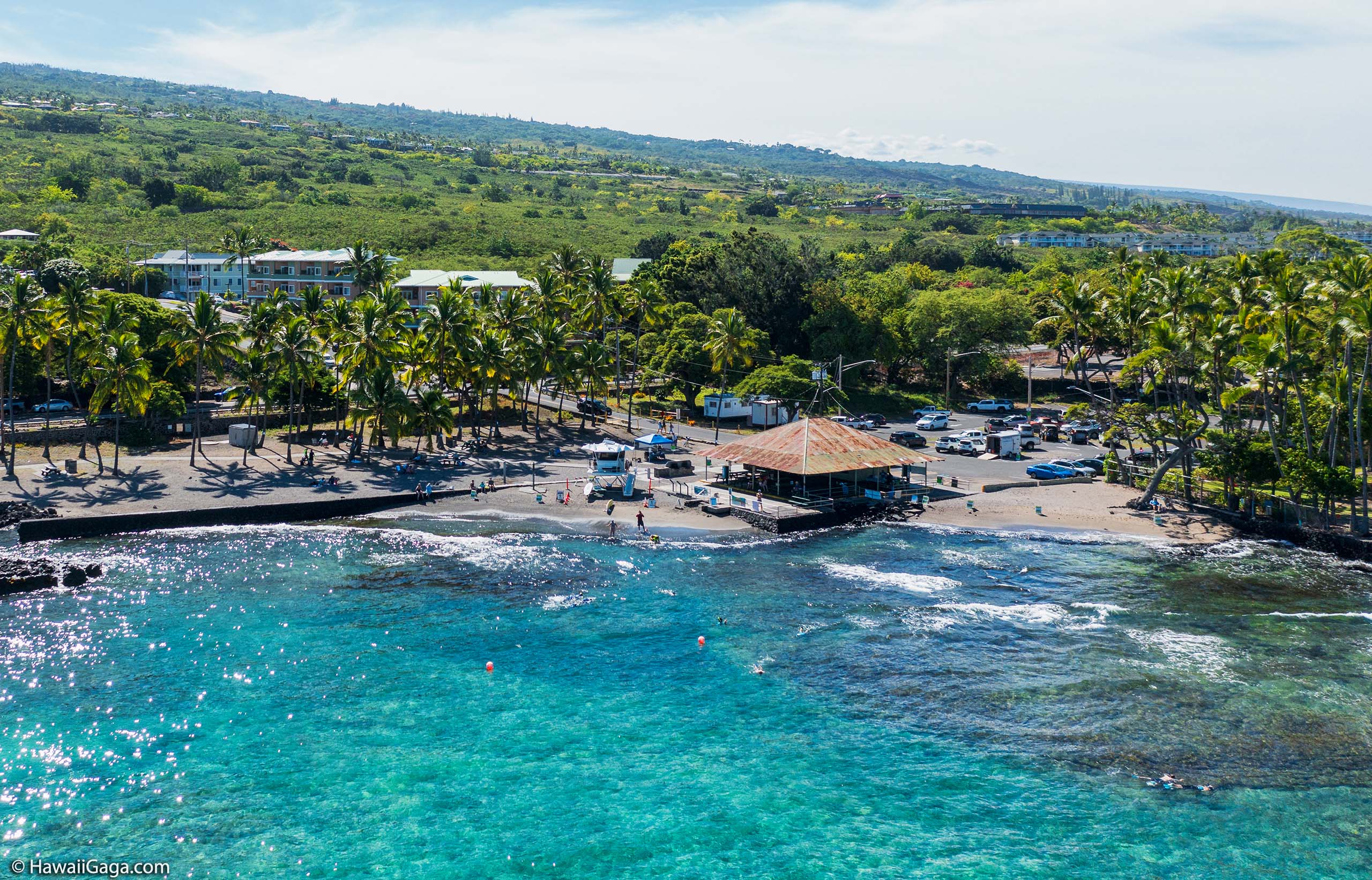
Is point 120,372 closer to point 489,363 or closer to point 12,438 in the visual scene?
point 12,438

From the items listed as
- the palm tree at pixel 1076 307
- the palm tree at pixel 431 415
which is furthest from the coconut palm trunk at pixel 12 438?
the palm tree at pixel 1076 307

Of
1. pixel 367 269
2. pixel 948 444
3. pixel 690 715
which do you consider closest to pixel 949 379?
pixel 948 444

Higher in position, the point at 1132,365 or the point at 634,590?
the point at 1132,365

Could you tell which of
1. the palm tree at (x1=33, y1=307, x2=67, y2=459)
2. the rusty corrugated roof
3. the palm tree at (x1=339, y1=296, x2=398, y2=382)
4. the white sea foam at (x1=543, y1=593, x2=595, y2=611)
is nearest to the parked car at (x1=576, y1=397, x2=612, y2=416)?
the palm tree at (x1=339, y1=296, x2=398, y2=382)

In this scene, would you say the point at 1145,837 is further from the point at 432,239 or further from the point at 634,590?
the point at 432,239

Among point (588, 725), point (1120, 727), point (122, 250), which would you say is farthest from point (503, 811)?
point (122, 250)

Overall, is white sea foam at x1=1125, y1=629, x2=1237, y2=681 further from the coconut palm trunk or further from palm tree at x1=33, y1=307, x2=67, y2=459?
palm tree at x1=33, y1=307, x2=67, y2=459
